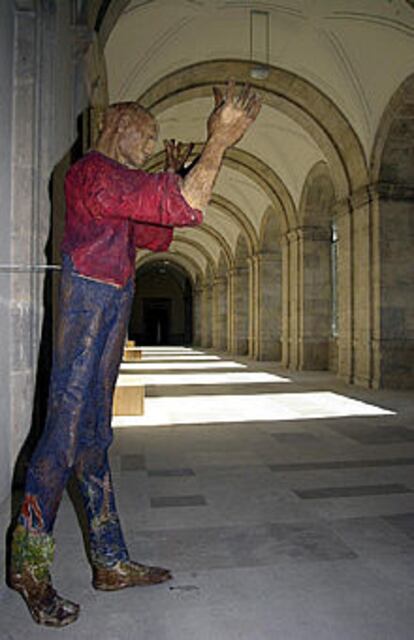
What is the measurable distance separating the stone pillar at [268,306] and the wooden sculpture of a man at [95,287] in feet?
65.5

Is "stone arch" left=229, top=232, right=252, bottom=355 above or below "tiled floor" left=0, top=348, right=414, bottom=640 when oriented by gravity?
above

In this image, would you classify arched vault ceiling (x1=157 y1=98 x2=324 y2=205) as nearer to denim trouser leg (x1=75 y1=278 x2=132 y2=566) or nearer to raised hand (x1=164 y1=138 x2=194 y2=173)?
raised hand (x1=164 y1=138 x2=194 y2=173)

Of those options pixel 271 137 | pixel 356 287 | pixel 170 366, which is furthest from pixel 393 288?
pixel 170 366

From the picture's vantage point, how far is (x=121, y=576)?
236 centimetres

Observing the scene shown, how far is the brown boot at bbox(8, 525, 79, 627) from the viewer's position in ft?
6.53

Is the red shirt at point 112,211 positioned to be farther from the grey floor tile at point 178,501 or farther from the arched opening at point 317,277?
the arched opening at point 317,277

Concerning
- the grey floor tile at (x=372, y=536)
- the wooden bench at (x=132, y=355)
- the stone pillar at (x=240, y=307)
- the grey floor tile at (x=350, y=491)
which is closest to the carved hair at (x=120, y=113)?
the grey floor tile at (x=372, y=536)

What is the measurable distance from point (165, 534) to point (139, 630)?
41.7 inches

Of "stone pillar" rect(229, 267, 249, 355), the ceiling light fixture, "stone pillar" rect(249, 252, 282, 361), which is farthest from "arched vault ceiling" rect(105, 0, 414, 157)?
"stone pillar" rect(229, 267, 249, 355)

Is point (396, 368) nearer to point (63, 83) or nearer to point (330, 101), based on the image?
point (330, 101)

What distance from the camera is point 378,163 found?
11883 mm

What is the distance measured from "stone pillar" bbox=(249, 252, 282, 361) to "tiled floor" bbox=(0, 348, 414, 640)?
15252mm

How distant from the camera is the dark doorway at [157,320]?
47094 millimetres

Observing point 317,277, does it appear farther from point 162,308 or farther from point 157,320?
point 157,320
